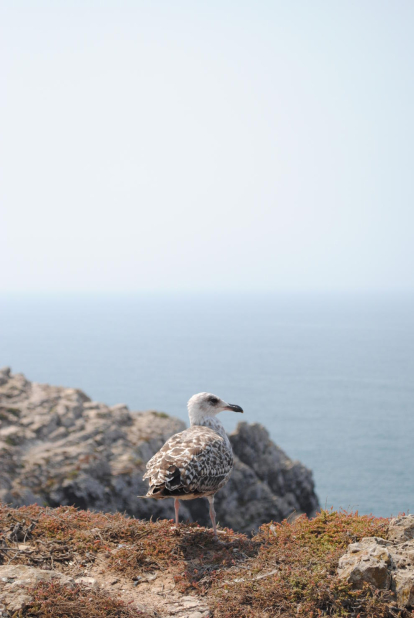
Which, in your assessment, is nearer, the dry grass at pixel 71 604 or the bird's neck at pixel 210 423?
the dry grass at pixel 71 604

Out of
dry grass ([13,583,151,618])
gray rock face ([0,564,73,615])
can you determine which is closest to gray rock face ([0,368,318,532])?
gray rock face ([0,564,73,615])

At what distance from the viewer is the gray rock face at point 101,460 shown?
1452 inches

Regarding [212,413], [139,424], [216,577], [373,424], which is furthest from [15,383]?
[373,424]

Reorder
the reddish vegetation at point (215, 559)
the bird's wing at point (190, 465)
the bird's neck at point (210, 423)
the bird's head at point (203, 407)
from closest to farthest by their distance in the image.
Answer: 1. the reddish vegetation at point (215, 559)
2. the bird's wing at point (190, 465)
3. the bird's neck at point (210, 423)
4. the bird's head at point (203, 407)

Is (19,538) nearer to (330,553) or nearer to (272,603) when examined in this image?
(272,603)

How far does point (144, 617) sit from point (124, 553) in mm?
2254

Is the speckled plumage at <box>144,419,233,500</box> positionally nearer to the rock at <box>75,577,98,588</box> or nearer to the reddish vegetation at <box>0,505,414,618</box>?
the reddish vegetation at <box>0,505,414,618</box>

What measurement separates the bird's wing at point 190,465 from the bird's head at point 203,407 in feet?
2.58

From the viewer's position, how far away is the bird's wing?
10.7 meters

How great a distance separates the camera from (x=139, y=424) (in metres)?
48.6

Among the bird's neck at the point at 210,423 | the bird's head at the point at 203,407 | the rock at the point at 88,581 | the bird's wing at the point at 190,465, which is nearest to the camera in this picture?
the rock at the point at 88,581

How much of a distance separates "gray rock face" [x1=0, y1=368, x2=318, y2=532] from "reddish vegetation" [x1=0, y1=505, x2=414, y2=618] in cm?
2396

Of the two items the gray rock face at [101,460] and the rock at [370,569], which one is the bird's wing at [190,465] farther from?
the gray rock face at [101,460]

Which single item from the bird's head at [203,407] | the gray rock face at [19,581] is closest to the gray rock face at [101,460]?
the bird's head at [203,407]
